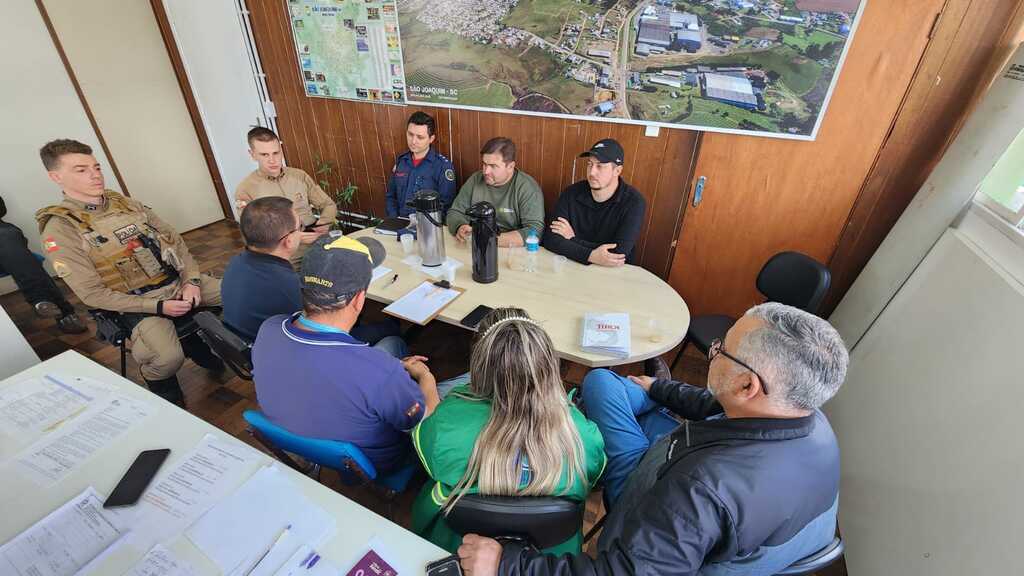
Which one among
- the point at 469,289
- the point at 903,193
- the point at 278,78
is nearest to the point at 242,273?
the point at 469,289

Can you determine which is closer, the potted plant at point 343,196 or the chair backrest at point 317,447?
the chair backrest at point 317,447

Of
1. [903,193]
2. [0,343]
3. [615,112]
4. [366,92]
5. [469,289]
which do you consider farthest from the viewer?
[366,92]

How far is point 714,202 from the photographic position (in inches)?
109

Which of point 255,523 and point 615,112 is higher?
point 615,112

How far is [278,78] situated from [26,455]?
12.3 ft

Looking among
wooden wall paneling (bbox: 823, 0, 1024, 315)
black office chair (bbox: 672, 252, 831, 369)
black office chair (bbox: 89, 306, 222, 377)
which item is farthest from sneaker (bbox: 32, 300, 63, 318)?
wooden wall paneling (bbox: 823, 0, 1024, 315)

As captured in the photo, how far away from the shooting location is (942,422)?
4.73ft

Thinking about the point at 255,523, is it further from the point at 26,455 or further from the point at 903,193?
the point at 903,193

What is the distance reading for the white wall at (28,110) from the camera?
328 cm

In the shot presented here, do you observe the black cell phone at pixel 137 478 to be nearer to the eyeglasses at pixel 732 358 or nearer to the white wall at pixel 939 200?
the eyeglasses at pixel 732 358

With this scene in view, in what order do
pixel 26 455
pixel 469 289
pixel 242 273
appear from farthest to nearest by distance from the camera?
Result: pixel 469 289 → pixel 242 273 → pixel 26 455

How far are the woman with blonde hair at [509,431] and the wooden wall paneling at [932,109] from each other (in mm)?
2507

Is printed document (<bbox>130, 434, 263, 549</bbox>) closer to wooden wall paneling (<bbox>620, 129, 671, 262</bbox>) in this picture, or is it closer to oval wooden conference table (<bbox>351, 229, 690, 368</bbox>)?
oval wooden conference table (<bbox>351, 229, 690, 368</bbox>)

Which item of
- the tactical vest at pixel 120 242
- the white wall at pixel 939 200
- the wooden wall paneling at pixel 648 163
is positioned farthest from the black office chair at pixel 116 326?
the white wall at pixel 939 200
